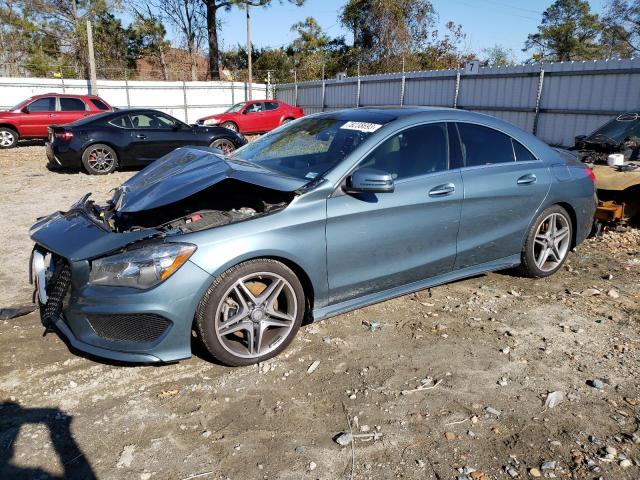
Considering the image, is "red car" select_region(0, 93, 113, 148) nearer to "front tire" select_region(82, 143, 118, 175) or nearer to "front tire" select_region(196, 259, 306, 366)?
"front tire" select_region(82, 143, 118, 175)

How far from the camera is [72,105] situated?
55.0 ft

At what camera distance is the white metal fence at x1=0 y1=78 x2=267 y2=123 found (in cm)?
2258

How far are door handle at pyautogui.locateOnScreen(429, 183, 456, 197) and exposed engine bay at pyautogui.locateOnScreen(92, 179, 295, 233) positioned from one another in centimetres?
115

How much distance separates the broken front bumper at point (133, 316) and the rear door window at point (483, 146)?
8.04 feet

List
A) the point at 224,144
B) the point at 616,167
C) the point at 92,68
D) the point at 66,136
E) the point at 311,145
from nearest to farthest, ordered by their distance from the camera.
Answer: the point at 311,145 < the point at 616,167 < the point at 66,136 < the point at 224,144 < the point at 92,68

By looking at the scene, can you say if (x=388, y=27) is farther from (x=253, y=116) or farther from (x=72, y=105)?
(x=72, y=105)

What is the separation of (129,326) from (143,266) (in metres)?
0.37

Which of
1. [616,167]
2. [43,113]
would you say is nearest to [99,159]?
[43,113]

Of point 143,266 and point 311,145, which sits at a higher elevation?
point 311,145

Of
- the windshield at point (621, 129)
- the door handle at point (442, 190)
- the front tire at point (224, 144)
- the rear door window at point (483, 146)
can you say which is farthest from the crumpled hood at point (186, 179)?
the front tire at point (224, 144)

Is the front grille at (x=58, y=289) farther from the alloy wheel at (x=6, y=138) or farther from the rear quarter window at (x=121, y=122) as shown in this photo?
the alloy wheel at (x=6, y=138)

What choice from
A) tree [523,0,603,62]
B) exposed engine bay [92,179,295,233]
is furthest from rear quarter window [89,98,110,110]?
tree [523,0,603,62]

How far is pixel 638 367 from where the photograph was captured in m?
3.53

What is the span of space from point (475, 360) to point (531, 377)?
37 centimetres
